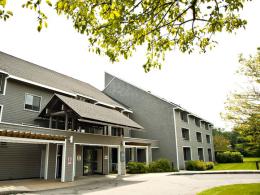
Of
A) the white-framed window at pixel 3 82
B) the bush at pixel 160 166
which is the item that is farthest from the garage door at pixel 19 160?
the bush at pixel 160 166

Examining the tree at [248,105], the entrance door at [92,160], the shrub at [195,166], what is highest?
the tree at [248,105]

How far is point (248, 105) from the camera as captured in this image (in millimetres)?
15305

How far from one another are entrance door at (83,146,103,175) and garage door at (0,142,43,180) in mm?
4104

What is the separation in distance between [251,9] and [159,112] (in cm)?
2191

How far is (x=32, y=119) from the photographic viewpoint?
683 inches

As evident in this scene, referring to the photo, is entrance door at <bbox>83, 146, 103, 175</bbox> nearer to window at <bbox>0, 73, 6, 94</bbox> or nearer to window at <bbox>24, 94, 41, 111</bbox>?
window at <bbox>24, 94, 41, 111</bbox>

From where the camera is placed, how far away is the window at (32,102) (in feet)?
57.0

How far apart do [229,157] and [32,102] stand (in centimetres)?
3134

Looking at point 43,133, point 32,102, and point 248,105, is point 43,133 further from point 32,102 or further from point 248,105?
point 248,105

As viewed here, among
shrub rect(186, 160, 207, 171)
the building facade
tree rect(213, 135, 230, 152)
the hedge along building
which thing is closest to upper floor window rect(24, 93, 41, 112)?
the hedge along building

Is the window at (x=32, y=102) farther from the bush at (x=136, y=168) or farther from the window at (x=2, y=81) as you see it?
the bush at (x=136, y=168)

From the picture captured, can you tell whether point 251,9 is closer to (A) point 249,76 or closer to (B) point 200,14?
(B) point 200,14

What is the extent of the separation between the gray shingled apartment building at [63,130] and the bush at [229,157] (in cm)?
1109

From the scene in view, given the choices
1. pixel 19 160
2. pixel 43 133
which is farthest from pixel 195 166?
pixel 19 160
